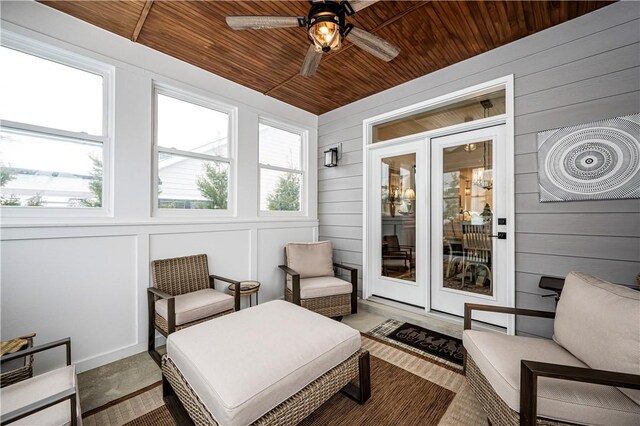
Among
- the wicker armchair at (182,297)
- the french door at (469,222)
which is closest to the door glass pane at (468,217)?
the french door at (469,222)

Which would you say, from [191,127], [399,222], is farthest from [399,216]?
[191,127]

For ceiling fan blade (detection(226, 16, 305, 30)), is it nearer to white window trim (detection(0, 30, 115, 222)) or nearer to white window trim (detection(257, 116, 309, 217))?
white window trim (detection(0, 30, 115, 222))

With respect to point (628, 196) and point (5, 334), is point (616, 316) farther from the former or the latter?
point (5, 334)

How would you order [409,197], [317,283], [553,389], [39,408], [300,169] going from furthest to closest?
[300,169]
[409,197]
[317,283]
[553,389]
[39,408]

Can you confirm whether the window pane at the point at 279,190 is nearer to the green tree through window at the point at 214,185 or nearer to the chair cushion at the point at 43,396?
the green tree through window at the point at 214,185

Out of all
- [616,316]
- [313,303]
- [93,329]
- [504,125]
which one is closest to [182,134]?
[93,329]

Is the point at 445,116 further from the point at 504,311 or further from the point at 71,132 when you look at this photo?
the point at 71,132

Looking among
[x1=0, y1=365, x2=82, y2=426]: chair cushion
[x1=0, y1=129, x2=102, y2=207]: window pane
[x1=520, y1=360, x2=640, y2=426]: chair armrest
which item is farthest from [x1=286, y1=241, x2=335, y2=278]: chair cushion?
[x1=520, y1=360, x2=640, y2=426]: chair armrest

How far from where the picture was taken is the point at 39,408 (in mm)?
1010

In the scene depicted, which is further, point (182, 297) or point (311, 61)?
point (182, 297)

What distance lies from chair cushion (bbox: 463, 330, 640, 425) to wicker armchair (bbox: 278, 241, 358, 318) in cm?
165

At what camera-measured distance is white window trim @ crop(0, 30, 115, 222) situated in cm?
199

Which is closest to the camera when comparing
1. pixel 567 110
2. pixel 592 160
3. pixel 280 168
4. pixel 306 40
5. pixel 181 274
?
pixel 592 160

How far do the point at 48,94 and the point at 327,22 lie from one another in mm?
2404
